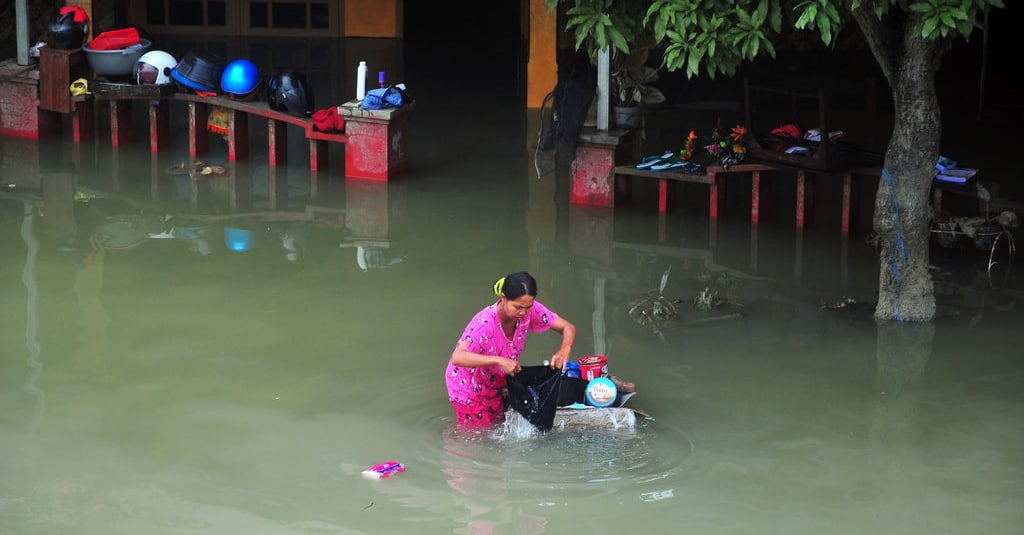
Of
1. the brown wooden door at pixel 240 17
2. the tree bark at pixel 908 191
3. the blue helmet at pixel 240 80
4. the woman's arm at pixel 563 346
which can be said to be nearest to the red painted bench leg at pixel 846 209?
the tree bark at pixel 908 191

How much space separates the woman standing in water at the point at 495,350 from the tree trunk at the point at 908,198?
2.89 m

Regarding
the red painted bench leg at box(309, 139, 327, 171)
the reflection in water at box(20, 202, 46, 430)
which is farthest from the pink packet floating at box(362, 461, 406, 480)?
the red painted bench leg at box(309, 139, 327, 171)

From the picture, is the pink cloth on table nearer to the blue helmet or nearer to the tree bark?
the tree bark

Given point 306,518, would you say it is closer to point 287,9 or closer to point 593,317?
point 593,317

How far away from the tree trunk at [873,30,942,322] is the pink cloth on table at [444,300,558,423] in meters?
2.96

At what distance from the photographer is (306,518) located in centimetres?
575

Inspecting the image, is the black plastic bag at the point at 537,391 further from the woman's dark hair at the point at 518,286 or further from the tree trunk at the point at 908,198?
the tree trunk at the point at 908,198

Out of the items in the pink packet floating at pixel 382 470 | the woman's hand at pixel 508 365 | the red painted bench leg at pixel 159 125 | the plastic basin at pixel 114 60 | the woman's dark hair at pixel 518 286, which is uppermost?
the plastic basin at pixel 114 60

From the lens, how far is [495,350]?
6.48 metres

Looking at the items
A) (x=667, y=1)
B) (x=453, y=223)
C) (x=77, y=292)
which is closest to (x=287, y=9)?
(x=453, y=223)

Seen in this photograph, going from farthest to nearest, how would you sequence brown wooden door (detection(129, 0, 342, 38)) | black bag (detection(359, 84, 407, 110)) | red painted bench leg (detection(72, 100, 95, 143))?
brown wooden door (detection(129, 0, 342, 38)) < red painted bench leg (detection(72, 100, 95, 143)) < black bag (detection(359, 84, 407, 110))

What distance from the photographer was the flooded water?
5914 mm

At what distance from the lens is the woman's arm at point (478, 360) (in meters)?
6.26

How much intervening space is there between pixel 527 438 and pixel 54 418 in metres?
Answer: 2.55
